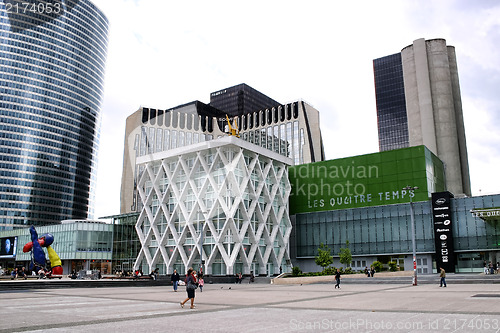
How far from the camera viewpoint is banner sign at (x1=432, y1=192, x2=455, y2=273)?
6606cm

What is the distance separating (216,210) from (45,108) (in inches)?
4837

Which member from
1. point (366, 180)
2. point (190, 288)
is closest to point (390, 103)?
point (366, 180)

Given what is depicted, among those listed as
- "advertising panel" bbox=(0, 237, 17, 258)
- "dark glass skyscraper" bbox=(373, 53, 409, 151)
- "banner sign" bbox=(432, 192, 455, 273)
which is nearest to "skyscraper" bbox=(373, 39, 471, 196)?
"dark glass skyscraper" bbox=(373, 53, 409, 151)

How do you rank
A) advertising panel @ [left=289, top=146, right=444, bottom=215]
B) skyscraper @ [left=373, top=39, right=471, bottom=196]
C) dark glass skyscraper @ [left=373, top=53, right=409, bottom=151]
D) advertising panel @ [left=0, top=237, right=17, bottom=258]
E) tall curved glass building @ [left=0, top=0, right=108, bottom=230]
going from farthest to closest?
dark glass skyscraper @ [left=373, top=53, right=409, bottom=151]
tall curved glass building @ [left=0, top=0, right=108, bottom=230]
skyscraper @ [left=373, top=39, right=471, bottom=196]
advertising panel @ [left=0, top=237, right=17, bottom=258]
advertising panel @ [left=289, top=146, right=444, bottom=215]

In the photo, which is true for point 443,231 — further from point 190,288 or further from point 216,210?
point 190,288

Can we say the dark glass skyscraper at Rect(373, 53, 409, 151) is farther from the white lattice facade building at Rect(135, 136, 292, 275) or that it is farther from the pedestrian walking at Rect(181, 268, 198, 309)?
the pedestrian walking at Rect(181, 268, 198, 309)

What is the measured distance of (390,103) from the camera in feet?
613

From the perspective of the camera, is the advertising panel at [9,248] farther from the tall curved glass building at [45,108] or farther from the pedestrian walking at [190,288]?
the pedestrian walking at [190,288]

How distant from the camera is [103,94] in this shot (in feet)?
621

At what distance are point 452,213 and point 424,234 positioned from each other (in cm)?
549

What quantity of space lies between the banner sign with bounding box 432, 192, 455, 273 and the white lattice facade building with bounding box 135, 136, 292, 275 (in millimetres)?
24915

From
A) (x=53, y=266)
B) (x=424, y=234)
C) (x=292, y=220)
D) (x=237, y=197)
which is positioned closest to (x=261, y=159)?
(x=237, y=197)

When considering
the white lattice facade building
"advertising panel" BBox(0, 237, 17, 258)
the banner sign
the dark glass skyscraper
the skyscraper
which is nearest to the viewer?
the white lattice facade building

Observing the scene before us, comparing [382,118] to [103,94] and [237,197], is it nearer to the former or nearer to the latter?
[103,94]
